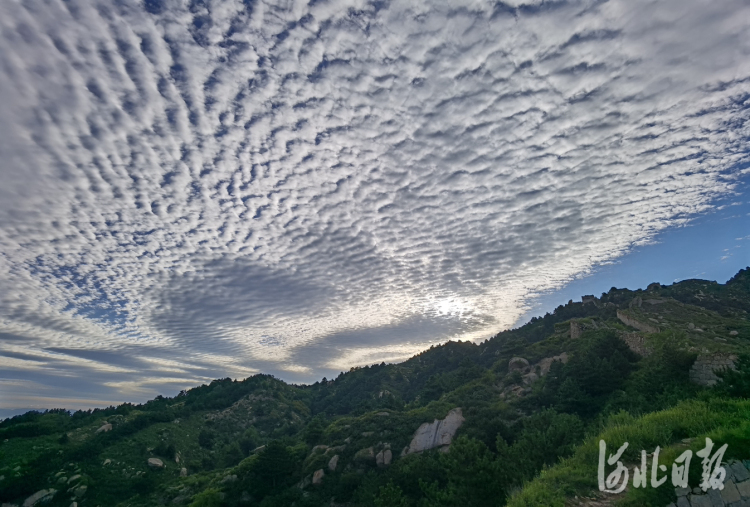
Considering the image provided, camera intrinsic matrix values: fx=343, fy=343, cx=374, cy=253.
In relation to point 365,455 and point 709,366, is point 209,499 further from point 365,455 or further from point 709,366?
point 709,366

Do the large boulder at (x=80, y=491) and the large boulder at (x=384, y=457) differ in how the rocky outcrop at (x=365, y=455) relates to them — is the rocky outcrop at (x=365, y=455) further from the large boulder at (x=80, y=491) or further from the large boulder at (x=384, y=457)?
the large boulder at (x=80, y=491)

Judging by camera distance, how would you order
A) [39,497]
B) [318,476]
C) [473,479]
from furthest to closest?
[39,497] → [318,476] → [473,479]

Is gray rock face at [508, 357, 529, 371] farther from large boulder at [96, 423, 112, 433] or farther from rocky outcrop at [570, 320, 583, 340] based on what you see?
large boulder at [96, 423, 112, 433]

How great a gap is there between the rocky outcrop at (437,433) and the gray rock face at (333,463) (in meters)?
9.06

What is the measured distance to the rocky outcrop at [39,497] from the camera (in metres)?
45.8

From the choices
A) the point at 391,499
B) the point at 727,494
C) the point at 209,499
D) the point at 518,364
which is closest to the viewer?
the point at 727,494

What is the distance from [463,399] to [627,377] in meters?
23.1

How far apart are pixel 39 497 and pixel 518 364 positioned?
7362cm

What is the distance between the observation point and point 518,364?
6034 cm

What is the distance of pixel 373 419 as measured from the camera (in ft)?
173

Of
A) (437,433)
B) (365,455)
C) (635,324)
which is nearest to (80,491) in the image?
(365,455)

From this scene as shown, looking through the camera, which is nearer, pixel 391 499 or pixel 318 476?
pixel 391 499

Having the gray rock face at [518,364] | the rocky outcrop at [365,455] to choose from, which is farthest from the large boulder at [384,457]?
the gray rock face at [518,364]

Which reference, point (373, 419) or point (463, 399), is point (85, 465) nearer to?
point (373, 419)
